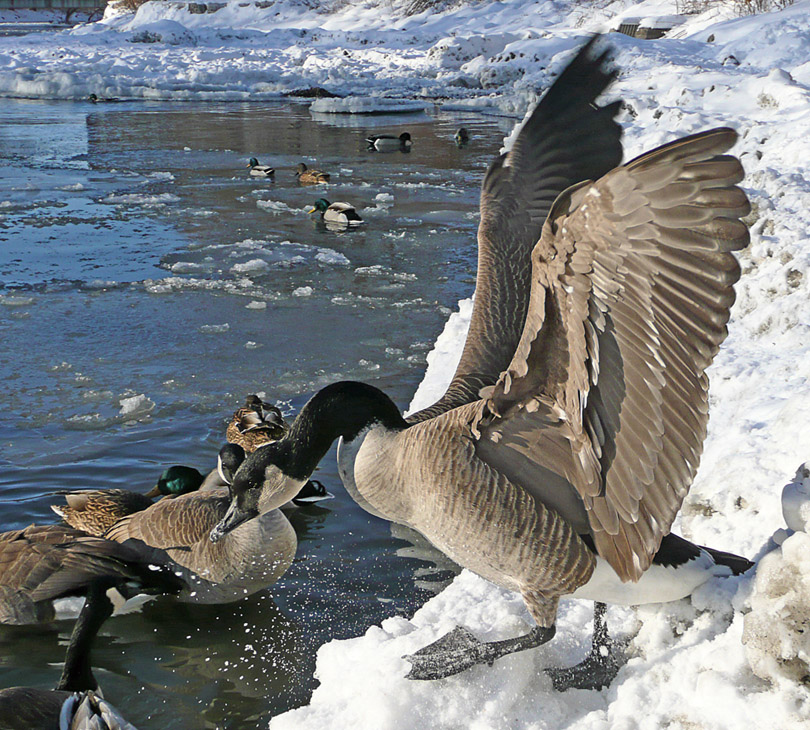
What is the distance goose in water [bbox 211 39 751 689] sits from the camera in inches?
91.0

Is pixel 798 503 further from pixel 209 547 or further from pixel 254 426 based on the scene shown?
pixel 254 426

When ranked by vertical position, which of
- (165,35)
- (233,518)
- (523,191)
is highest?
(165,35)

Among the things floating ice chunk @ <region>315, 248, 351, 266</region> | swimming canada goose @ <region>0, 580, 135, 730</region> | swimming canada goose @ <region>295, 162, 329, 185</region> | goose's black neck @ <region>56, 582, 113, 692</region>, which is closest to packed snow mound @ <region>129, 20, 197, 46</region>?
swimming canada goose @ <region>295, 162, 329, 185</region>

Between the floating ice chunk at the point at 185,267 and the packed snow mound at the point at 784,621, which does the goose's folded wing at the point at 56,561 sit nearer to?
the packed snow mound at the point at 784,621

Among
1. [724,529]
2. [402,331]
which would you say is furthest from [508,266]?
[402,331]

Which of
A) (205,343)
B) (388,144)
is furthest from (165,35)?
(205,343)

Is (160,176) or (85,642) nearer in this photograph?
(85,642)

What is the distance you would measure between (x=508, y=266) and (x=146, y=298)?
6.27 meters

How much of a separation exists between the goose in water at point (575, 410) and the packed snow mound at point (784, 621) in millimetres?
341

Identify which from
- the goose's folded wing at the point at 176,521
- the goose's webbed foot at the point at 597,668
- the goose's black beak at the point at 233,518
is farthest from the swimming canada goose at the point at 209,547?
the goose's webbed foot at the point at 597,668

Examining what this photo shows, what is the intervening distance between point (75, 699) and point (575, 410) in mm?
2081

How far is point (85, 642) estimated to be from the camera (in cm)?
390

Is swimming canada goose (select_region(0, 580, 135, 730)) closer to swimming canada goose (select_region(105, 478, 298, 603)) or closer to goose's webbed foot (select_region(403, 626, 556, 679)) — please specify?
swimming canada goose (select_region(105, 478, 298, 603))

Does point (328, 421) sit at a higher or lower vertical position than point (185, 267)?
higher
